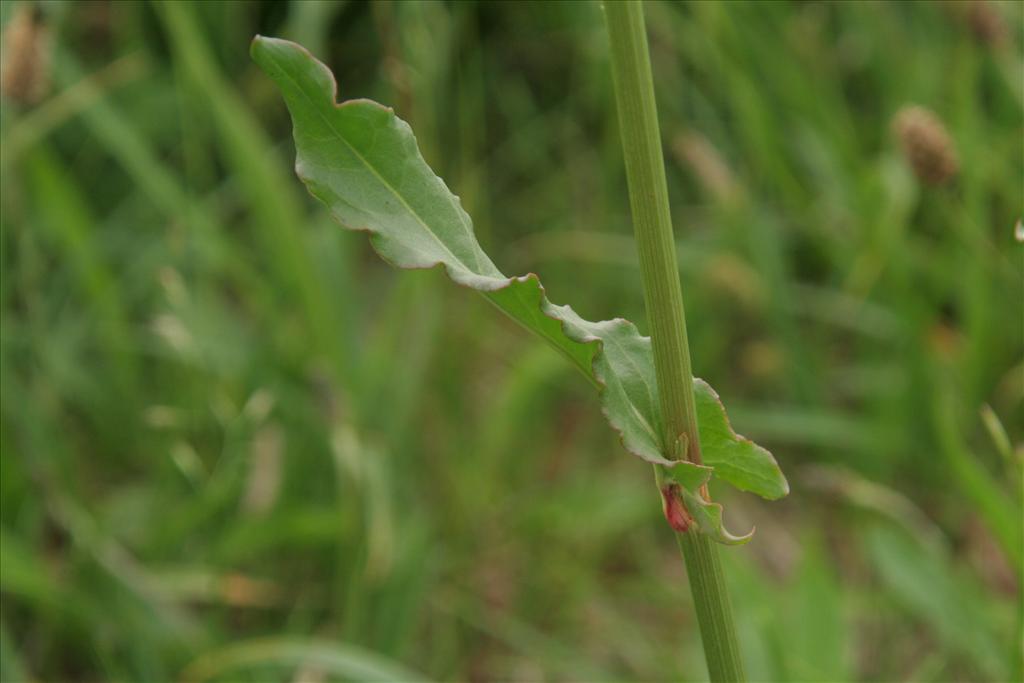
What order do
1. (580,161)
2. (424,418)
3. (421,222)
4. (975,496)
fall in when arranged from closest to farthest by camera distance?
1. (421,222)
2. (975,496)
3. (424,418)
4. (580,161)

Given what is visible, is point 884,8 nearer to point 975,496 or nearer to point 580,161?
point 580,161

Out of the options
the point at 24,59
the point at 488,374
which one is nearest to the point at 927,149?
the point at 488,374

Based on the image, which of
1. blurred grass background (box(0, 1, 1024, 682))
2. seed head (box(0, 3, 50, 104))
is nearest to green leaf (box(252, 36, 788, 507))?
blurred grass background (box(0, 1, 1024, 682))

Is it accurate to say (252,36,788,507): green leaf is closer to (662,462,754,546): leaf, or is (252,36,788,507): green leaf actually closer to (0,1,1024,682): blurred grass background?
(662,462,754,546): leaf

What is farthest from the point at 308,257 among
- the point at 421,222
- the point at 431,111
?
the point at 421,222

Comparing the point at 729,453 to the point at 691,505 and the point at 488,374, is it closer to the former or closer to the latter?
the point at 691,505

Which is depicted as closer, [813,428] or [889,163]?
[813,428]
